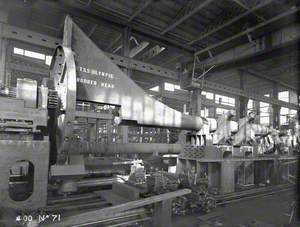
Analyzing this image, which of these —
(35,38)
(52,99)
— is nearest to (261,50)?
(52,99)

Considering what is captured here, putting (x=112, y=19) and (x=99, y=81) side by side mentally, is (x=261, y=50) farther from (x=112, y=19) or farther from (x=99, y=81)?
(x=99, y=81)

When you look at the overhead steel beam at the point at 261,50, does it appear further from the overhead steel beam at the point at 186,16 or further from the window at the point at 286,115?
the window at the point at 286,115

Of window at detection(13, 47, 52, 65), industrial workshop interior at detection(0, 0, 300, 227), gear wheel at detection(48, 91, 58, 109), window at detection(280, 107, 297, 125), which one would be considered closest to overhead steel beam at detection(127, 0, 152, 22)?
industrial workshop interior at detection(0, 0, 300, 227)

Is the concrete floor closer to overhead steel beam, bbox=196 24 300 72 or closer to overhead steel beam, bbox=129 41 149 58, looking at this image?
overhead steel beam, bbox=196 24 300 72

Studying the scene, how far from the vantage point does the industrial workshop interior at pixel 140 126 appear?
1.66 metres

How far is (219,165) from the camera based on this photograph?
3.15 m

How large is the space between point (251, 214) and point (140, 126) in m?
1.76

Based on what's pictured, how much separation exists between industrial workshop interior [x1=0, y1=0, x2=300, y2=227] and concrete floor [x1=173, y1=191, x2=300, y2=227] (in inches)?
0.9

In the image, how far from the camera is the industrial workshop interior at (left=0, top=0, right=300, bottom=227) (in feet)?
5.44

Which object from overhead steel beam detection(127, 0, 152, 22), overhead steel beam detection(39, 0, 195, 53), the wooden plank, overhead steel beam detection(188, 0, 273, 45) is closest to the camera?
the wooden plank

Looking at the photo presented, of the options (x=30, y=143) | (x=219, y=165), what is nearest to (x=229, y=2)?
(x=219, y=165)

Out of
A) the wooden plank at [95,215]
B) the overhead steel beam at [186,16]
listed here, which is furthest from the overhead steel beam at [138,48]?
the wooden plank at [95,215]

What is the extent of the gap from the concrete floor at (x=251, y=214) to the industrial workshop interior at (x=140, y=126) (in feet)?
0.08

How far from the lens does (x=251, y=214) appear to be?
2557 mm
